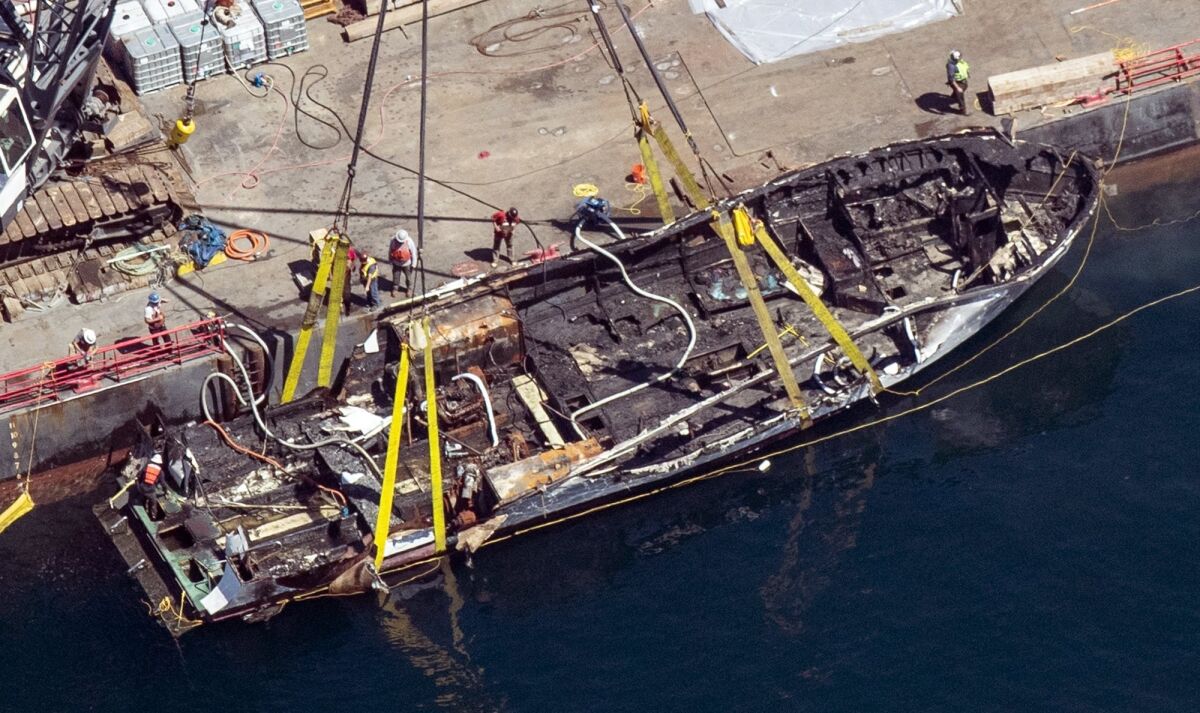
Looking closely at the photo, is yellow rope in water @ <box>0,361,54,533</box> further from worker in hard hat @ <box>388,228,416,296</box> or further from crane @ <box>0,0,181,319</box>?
worker in hard hat @ <box>388,228,416,296</box>

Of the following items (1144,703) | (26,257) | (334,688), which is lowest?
(1144,703)

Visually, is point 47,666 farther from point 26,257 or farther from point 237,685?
point 26,257

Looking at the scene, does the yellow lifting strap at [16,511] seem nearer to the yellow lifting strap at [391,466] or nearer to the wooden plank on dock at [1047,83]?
the yellow lifting strap at [391,466]

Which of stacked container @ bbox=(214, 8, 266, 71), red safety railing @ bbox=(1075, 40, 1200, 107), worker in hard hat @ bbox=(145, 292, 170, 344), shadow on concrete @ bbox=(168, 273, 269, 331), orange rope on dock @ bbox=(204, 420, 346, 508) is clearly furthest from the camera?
stacked container @ bbox=(214, 8, 266, 71)

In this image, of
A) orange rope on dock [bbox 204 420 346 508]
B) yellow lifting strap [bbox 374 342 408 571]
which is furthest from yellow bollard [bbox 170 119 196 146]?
yellow lifting strap [bbox 374 342 408 571]

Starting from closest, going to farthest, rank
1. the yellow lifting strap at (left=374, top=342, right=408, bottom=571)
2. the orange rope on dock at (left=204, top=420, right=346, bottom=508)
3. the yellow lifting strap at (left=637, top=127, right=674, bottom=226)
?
the yellow lifting strap at (left=374, top=342, right=408, bottom=571)
the orange rope on dock at (left=204, top=420, right=346, bottom=508)
the yellow lifting strap at (left=637, top=127, right=674, bottom=226)

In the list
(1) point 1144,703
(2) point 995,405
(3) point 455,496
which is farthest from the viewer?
(2) point 995,405

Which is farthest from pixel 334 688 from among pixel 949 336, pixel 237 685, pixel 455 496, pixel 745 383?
pixel 949 336
